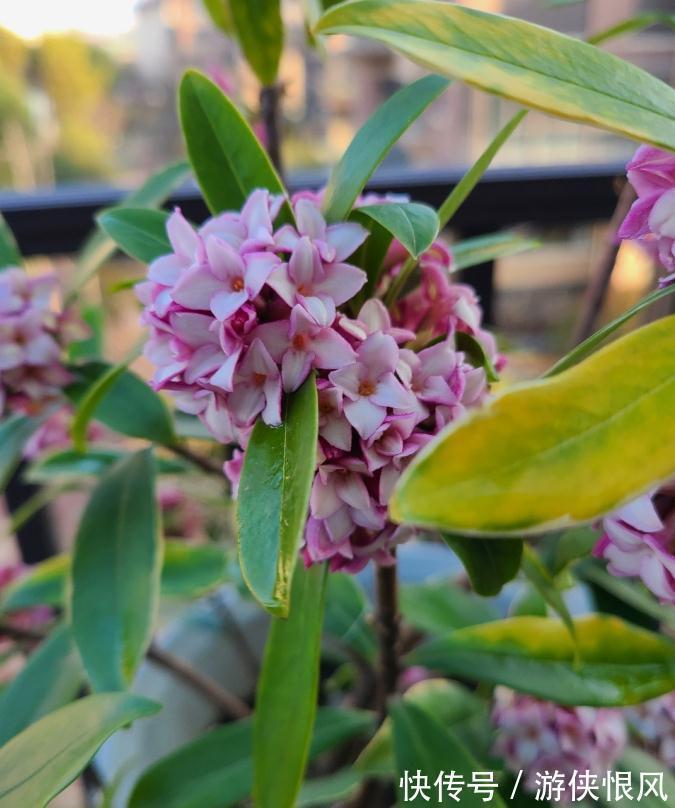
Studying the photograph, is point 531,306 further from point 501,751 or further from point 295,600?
point 295,600

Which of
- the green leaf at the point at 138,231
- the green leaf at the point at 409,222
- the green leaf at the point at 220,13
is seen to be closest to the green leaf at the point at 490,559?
the green leaf at the point at 409,222

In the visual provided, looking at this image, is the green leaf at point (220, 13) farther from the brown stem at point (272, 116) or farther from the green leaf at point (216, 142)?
the green leaf at point (216, 142)

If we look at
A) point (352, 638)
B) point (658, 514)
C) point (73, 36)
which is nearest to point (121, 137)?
point (73, 36)

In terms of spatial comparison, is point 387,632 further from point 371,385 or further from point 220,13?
point 220,13

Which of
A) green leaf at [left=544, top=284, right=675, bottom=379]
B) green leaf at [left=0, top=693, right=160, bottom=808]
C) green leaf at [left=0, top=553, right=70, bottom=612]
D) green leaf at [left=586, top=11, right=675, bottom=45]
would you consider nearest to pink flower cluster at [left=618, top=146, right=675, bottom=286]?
green leaf at [left=544, top=284, right=675, bottom=379]

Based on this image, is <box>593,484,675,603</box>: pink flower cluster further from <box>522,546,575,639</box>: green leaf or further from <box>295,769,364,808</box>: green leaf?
<box>295,769,364,808</box>: green leaf

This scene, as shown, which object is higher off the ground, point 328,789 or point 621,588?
point 621,588

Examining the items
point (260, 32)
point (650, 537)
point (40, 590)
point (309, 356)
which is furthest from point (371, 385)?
point (40, 590)
